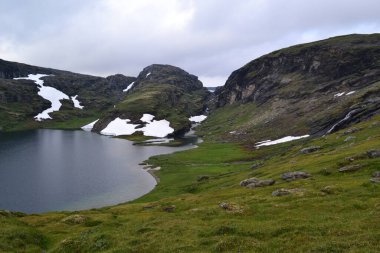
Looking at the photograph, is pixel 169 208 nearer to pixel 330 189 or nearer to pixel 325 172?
pixel 330 189

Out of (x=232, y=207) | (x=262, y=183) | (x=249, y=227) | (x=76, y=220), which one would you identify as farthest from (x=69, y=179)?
(x=249, y=227)

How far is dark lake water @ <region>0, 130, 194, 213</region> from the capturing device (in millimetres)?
93688

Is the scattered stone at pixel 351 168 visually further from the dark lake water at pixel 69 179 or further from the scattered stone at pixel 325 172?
the dark lake water at pixel 69 179

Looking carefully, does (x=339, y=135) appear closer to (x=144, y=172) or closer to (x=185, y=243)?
(x=144, y=172)

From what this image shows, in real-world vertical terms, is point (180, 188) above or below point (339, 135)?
below

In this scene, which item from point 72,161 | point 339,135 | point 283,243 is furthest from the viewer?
point 72,161

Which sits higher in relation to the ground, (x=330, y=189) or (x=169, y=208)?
(x=330, y=189)

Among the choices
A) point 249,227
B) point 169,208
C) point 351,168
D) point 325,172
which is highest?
point 351,168

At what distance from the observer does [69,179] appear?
117562 millimetres

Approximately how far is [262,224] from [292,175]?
33.5 meters

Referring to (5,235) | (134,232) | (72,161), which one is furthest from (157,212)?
(72,161)

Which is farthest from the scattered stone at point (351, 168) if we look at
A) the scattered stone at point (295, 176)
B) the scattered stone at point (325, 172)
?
the scattered stone at point (295, 176)

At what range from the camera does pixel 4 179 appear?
390ft

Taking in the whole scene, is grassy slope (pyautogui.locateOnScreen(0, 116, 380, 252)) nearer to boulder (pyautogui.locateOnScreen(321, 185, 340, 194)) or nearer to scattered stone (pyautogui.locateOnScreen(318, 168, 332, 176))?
scattered stone (pyautogui.locateOnScreen(318, 168, 332, 176))
